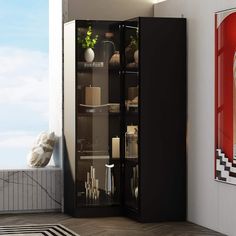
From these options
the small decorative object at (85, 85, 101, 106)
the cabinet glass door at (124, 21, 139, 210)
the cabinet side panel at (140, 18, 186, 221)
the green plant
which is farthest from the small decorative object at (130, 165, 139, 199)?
the green plant

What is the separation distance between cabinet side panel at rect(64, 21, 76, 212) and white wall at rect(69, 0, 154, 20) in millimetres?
305

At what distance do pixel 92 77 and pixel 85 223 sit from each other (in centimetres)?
163

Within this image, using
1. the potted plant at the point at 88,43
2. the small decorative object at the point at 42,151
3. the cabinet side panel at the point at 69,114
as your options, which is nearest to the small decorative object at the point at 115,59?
the potted plant at the point at 88,43

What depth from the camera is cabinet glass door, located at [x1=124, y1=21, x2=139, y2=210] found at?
23.9 feet

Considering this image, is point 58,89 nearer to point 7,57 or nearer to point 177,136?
point 7,57

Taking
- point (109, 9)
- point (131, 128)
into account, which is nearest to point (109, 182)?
point (131, 128)

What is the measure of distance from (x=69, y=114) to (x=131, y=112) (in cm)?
76

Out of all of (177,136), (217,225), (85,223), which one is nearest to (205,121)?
(177,136)

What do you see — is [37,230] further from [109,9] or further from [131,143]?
[109,9]

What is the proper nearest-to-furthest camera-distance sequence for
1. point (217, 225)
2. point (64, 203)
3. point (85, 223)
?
point (217, 225)
point (85, 223)
point (64, 203)

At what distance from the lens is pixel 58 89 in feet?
26.3

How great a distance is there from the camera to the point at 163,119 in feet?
23.7

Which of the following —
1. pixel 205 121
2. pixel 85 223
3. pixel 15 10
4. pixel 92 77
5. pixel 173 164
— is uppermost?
pixel 15 10

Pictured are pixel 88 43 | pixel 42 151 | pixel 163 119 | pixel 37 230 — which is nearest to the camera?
pixel 37 230
